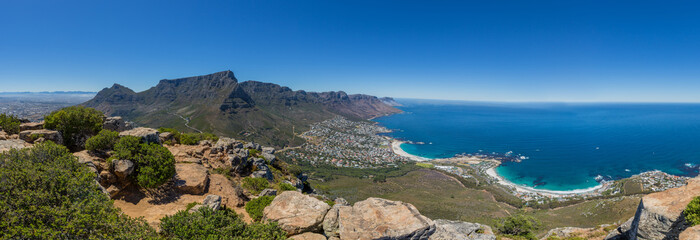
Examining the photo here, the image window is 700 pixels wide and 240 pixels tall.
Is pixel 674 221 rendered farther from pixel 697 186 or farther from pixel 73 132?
pixel 73 132

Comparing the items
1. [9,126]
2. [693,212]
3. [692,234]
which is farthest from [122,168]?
[693,212]

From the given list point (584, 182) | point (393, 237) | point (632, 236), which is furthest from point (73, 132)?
point (584, 182)

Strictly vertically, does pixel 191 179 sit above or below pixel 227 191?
above

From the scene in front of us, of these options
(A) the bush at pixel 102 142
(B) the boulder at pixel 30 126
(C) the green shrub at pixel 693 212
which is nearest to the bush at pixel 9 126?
(B) the boulder at pixel 30 126

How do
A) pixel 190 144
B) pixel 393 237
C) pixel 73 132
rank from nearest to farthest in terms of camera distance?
pixel 393 237, pixel 73 132, pixel 190 144

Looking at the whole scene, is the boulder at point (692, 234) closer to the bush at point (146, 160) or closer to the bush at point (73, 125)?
the bush at point (146, 160)

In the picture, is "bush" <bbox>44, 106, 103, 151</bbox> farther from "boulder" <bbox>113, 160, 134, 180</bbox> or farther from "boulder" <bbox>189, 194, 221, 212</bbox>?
"boulder" <bbox>189, 194, 221, 212</bbox>

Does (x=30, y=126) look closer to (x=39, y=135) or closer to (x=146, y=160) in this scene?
(x=39, y=135)
